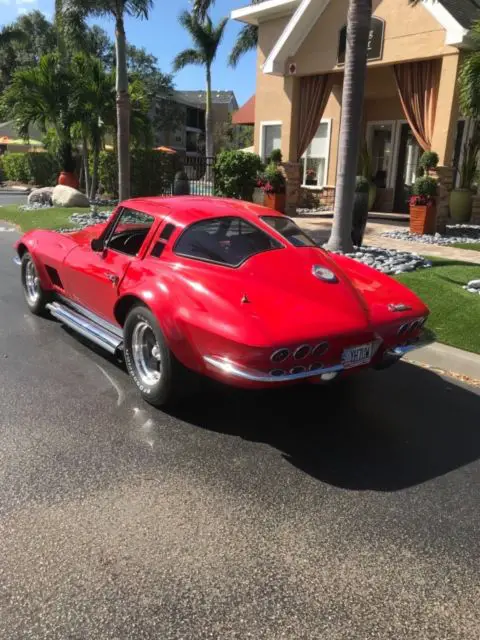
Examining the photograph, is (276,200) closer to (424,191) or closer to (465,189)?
(424,191)

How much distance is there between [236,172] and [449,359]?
10722 millimetres

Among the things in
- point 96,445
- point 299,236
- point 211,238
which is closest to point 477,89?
point 299,236

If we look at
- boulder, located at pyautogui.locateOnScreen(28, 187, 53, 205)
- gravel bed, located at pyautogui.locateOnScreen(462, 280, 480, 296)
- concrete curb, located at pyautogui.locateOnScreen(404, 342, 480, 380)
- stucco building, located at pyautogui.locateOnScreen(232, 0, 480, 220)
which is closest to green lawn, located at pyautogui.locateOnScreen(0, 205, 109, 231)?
boulder, located at pyautogui.locateOnScreen(28, 187, 53, 205)

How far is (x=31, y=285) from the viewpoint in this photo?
6.38 m

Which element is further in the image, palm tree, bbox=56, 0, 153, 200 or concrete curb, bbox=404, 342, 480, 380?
palm tree, bbox=56, 0, 153, 200

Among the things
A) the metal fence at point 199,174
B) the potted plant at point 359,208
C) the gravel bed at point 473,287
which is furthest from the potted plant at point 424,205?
the metal fence at point 199,174

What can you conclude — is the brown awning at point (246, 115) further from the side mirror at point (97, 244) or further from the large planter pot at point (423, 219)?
the side mirror at point (97, 244)

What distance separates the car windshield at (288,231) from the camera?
4.45 meters

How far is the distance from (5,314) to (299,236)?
12.2 ft

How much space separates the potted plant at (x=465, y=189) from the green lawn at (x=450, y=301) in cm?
552

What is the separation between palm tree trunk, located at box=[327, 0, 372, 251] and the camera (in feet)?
26.4

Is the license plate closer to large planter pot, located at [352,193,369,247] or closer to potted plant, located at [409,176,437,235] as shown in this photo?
large planter pot, located at [352,193,369,247]

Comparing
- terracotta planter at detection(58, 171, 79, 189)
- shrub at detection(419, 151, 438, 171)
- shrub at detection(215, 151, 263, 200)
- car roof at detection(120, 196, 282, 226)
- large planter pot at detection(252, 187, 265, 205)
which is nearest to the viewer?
car roof at detection(120, 196, 282, 226)

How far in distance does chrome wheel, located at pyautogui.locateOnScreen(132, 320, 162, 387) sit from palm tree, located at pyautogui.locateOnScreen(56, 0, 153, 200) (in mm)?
10903
